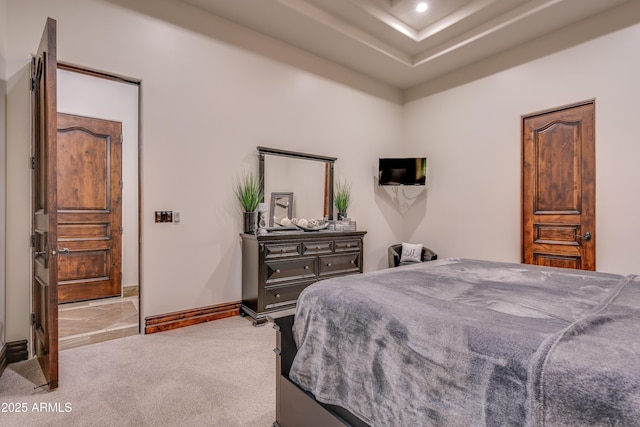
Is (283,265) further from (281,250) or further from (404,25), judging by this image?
(404,25)

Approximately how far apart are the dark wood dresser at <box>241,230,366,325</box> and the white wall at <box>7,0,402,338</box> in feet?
0.91

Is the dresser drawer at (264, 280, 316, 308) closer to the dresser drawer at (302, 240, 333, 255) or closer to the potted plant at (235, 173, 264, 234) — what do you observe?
the dresser drawer at (302, 240, 333, 255)

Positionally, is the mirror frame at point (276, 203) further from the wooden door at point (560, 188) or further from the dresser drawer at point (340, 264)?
the wooden door at point (560, 188)

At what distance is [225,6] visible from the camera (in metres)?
3.36

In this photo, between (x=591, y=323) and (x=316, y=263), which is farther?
(x=316, y=263)

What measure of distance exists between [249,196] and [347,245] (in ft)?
4.54

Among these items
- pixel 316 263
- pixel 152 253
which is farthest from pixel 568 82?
pixel 152 253

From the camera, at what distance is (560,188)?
148 inches

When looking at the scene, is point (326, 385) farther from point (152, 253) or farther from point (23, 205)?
point (23, 205)

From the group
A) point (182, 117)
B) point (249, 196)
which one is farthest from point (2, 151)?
point (249, 196)

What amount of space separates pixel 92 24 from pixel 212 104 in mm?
1161

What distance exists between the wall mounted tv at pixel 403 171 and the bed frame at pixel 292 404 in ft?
12.1

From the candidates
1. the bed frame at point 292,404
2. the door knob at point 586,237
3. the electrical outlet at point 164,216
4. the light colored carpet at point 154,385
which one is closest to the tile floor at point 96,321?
the light colored carpet at point 154,385

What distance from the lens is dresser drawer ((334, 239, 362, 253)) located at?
4.04 m
